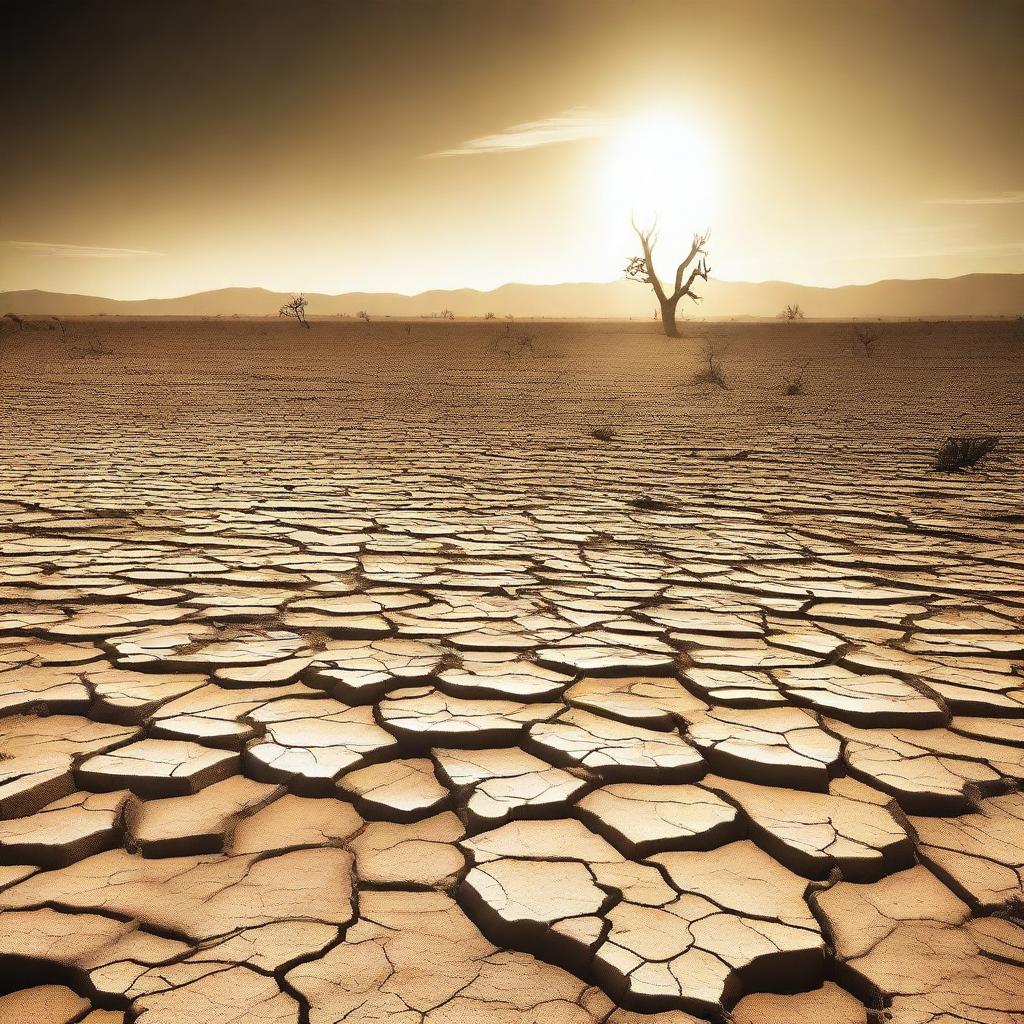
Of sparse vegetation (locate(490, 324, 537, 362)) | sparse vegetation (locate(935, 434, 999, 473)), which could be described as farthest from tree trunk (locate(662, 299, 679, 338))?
sparse vegetation (locate(935, 434, 999, 473))

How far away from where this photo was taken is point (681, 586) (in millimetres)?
3016

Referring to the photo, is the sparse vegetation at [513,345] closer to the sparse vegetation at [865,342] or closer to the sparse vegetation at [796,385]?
the sparse vegetation at [796,385]

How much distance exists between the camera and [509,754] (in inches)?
70.1

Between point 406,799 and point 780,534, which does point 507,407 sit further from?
point 406,799

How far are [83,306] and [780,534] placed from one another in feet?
391

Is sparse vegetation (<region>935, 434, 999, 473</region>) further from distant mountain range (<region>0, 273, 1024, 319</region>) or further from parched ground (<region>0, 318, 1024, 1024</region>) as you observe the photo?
distant mountain range (<region>0, 273, 1024, 319</region>)

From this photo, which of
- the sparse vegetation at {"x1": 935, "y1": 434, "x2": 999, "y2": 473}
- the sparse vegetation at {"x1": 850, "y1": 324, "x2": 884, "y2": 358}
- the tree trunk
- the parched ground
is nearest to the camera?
the parched ground

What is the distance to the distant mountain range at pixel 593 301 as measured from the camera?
9688 cm

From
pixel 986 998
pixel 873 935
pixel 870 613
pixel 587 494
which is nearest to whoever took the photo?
pixel 986 998

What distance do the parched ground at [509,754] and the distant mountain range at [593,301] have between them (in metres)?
86.0

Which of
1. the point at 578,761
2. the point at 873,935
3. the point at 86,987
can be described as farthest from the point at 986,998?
the point at 86,987

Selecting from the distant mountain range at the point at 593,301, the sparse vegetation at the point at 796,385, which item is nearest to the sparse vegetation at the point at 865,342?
the sparse vegetation at the point at 796,385

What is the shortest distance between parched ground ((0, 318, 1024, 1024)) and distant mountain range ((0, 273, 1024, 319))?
Result: 86.0m

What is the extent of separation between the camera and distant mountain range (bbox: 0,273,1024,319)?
3814 inches
